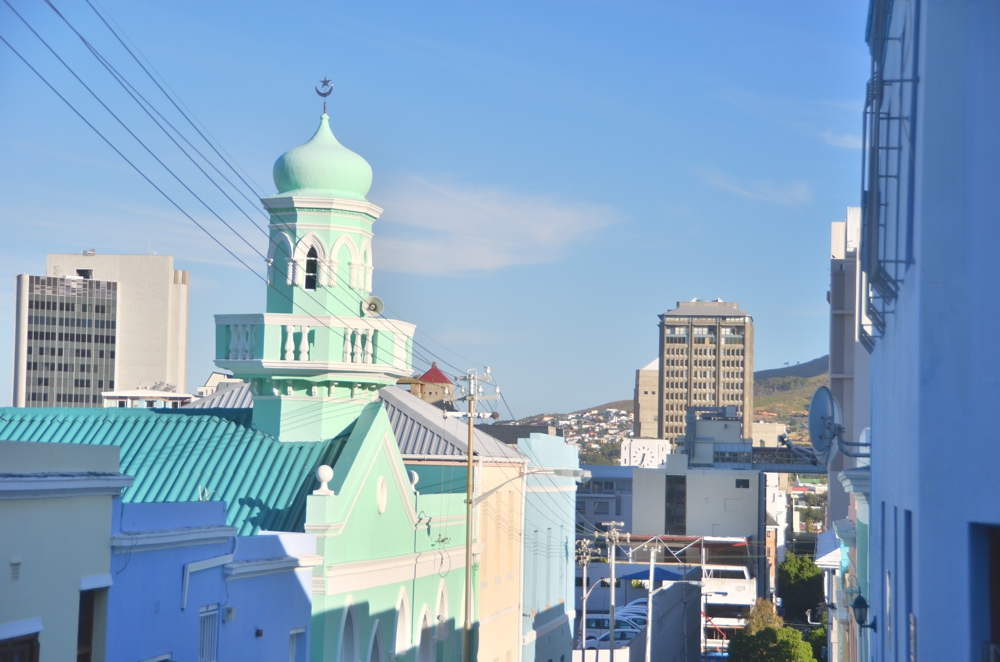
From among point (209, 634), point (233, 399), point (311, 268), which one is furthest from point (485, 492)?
point (209, 634)

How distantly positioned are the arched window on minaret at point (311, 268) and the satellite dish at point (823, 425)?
11.0 m

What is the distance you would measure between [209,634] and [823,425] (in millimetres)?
8091

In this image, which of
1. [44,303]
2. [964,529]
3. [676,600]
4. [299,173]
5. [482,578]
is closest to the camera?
[964,529]

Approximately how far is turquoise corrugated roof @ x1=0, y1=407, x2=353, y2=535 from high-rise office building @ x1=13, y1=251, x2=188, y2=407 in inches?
4222

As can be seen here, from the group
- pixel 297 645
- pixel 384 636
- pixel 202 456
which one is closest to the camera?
pixel 297 645

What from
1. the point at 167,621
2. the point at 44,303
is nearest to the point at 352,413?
the point at 167,621

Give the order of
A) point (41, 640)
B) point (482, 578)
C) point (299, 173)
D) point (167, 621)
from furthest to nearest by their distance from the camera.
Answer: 1. point (482, 578)
2. point (299, 173)
3. point (167, 621)
4. point (41, 640)

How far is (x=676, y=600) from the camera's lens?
190 ft

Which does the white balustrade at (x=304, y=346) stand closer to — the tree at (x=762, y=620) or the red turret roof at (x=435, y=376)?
the red turret roof at (x=435, y=376)

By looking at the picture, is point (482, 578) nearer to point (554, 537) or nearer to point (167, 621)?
point (554, 537)

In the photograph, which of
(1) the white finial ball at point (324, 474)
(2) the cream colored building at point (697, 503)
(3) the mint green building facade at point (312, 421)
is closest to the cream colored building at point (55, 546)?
(1) the white finial ball at point (324, 474)

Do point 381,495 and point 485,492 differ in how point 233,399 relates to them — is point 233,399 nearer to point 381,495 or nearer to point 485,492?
point 485,492

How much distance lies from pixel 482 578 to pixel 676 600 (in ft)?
102

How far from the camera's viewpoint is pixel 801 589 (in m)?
82.7
